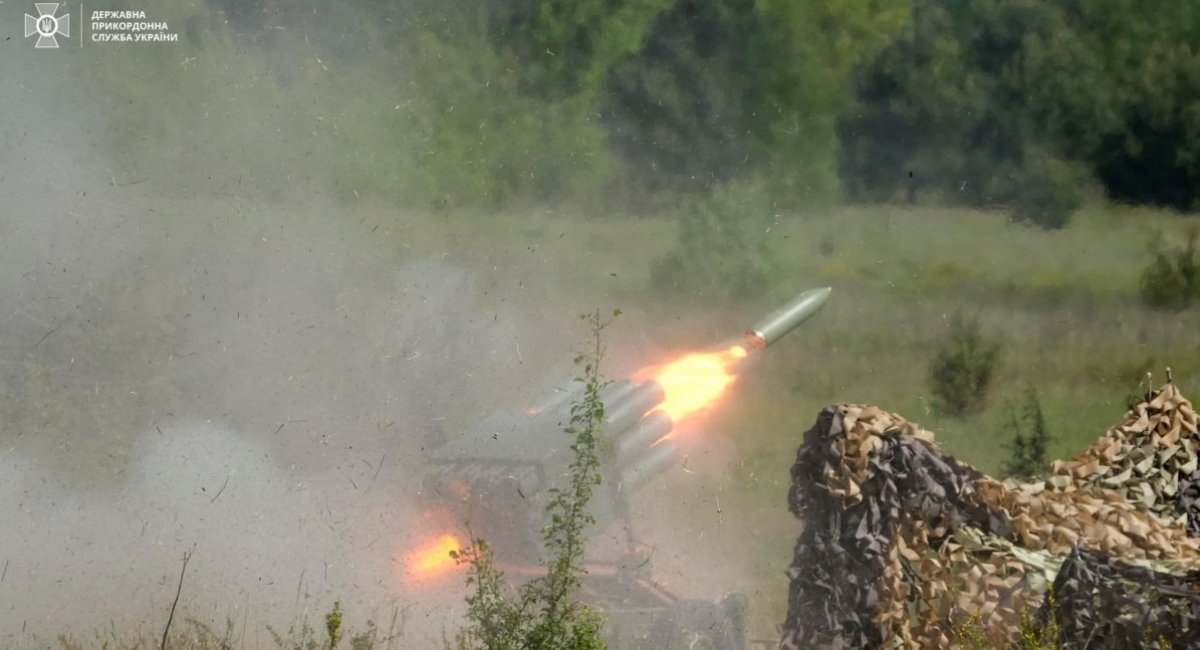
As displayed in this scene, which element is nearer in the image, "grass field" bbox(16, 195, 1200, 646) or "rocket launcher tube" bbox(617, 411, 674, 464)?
"rocket launcher tube" bbox(617, 411, 674, 464)

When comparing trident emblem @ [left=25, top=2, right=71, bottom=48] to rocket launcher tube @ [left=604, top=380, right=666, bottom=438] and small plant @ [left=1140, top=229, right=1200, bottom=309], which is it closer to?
rocket launcher tube @ [left=604, top=380, right=666, bottom=438]

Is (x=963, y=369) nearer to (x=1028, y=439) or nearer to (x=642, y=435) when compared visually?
(x=1028, y=439)

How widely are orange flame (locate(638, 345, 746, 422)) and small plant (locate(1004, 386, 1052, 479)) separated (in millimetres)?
2730

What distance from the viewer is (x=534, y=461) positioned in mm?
9062

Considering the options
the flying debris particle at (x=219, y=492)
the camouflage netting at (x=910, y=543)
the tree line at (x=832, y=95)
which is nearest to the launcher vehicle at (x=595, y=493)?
the camouflage netting at (x=910, y=543)

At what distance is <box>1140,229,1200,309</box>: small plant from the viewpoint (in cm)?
1291

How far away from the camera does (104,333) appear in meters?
11.1

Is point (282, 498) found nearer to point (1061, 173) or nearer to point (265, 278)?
point (265, 278)

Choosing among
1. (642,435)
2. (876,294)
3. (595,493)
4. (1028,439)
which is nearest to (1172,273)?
(1028,439)

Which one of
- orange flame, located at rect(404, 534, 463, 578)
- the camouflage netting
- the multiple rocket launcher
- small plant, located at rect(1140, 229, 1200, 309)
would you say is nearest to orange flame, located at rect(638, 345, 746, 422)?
the multiple rocket launcher

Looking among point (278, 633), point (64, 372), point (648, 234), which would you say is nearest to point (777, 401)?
point (648, 234)

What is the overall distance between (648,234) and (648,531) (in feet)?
11.1

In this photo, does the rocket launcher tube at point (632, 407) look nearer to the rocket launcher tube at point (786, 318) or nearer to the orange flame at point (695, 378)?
the orange flame at point (695, 378)

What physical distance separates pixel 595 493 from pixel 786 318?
10.6 ft
